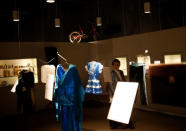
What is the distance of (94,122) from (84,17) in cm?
553

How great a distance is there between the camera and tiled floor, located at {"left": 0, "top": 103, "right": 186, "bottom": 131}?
17.2 feet

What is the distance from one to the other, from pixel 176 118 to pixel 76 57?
4.33 m

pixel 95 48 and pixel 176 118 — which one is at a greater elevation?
pixel 95 48

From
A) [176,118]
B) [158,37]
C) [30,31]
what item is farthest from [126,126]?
[30,31]

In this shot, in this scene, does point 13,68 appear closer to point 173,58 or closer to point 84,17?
point 84,17

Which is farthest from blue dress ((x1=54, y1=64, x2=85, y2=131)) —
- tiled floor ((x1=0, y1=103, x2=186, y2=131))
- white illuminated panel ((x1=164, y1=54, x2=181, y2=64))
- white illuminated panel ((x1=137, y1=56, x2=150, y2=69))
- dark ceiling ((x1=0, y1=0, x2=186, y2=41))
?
dark ceiling ((x1=0, y1=0, x2=186, y2=41))

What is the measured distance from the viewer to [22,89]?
7.04 m

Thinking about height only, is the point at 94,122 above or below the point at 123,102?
below

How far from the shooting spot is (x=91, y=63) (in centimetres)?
782

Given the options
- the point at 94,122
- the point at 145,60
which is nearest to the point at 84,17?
the point at 145,60

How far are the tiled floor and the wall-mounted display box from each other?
1128 mm

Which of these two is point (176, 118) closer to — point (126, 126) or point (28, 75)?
point (126, 126)

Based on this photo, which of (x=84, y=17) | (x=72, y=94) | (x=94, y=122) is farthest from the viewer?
(x=84, y=17)

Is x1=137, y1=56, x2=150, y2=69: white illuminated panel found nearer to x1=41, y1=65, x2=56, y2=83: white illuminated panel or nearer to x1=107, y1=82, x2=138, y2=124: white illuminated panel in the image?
x1=41, y1=65, x2=56, y2=83: white illuminated panel
